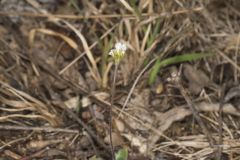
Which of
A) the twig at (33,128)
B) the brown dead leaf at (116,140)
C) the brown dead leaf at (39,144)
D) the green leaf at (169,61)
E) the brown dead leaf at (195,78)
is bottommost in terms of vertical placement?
the brown dead leaf at (116,140)

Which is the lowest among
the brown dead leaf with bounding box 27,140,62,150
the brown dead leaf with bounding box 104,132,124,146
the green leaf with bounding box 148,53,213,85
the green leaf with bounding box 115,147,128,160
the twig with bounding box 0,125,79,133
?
the green leaf with bounding box 115,147,128,160

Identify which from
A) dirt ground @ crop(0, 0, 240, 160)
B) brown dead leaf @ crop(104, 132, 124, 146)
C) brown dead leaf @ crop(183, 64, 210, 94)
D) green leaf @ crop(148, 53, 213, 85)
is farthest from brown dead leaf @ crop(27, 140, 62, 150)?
brown dead leaf @ crop(183, 64, 210, 94)

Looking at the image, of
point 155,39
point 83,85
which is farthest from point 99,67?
point 155,39

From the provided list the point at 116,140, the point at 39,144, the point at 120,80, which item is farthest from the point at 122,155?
the point at 120,80

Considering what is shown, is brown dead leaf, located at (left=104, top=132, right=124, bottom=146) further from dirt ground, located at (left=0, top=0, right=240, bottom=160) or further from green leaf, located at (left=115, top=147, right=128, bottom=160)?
green leaf, located at (left=115, top=147, right=128, bottom=160)

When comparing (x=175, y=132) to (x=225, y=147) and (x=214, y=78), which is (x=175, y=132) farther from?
(x=214, y=78)

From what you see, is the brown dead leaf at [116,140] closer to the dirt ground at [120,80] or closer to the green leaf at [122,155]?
the dirt ground at [120,80]

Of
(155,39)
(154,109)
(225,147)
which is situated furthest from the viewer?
(155,39)

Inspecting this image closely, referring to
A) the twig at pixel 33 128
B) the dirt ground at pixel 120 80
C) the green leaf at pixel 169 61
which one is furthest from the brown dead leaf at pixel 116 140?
the green leaf at pixel 169 61
